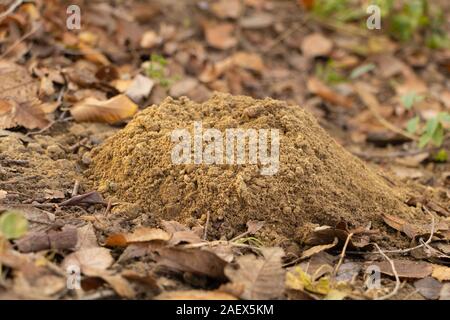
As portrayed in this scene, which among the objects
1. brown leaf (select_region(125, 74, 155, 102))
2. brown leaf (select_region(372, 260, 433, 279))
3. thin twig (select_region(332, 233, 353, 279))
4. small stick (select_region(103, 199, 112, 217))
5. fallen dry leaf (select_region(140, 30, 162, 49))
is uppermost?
fallen dry leaf (select_region(140, 30, 162, 49))

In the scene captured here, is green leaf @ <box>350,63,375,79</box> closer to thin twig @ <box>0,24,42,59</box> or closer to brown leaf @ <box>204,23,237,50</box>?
brown leaf @ <box>204,23,237,50</box>

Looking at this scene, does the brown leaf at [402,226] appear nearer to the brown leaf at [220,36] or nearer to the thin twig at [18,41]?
the thin twig at [18,41]

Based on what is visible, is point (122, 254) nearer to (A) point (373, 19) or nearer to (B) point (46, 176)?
(B) point (46, 176)

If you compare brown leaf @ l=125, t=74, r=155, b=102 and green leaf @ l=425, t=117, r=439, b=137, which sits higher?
brown leaf @ l=125, t=74, r=155, b=102

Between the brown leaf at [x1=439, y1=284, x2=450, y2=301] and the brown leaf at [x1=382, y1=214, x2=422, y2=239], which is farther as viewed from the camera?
the brown leaf at [x1=382, y1=214, x2=422, y2=239]

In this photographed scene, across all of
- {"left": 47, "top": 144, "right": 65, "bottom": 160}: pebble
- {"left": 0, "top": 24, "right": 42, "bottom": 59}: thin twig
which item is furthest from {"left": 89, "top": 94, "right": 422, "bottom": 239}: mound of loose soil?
{"left": 0, "top": 24, "right": 42, "bottom": 59}: thin twig

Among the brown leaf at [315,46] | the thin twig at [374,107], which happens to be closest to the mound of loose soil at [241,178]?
the thin twig at [374,107]

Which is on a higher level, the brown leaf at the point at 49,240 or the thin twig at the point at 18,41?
the thin twig at the point at 18,41
